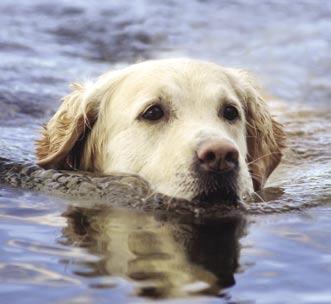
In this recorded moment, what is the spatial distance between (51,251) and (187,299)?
943mm

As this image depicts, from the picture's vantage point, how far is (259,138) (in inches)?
252

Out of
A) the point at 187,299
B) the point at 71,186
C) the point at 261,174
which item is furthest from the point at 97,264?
the point at 261,174

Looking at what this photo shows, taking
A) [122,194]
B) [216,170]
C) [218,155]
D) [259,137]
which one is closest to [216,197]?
[216,170]

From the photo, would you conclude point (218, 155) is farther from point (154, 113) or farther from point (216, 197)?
point (154, 113)

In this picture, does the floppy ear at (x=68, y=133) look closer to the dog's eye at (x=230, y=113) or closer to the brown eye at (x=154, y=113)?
the brown eye at (x=154, y=113)

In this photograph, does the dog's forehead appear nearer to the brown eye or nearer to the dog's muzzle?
the brown eye

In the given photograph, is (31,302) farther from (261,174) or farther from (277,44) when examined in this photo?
(277,44)

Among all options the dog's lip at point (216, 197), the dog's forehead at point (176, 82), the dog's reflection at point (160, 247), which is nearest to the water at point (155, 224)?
the dog's reflection at point (160, 247)

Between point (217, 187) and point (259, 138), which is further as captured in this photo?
point (259, 138)

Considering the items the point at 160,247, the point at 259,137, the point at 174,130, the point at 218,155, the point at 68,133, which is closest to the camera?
the point at 160,247

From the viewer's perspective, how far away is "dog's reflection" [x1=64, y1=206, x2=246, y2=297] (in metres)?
3.92

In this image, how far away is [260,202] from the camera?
18.7ft

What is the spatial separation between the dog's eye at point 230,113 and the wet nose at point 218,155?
890 mm

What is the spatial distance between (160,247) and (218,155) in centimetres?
65
